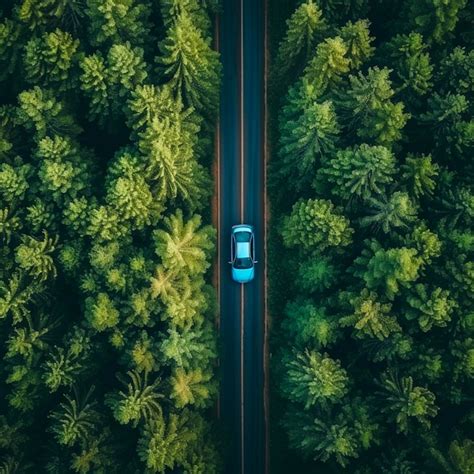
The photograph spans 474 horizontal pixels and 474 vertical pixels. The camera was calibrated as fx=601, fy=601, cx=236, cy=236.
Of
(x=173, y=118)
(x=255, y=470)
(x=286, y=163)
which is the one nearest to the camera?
(x=173, y=118)

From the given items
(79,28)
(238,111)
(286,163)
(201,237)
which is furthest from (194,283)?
(79,28)

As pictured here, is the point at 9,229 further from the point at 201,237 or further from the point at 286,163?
the point at 286,163

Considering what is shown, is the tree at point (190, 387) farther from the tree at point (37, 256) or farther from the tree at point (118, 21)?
the tree at point (118, 21)

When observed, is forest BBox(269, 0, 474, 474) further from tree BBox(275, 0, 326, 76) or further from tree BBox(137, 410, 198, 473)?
tree BBox(137, 410, 198, 473)

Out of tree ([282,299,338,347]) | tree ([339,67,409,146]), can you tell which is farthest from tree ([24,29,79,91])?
tree ([282,299,338,347])

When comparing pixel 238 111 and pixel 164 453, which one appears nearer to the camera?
pixel 164 453

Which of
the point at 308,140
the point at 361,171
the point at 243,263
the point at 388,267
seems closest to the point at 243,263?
the point at 243,263

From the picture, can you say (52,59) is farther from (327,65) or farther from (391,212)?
(391,212)
